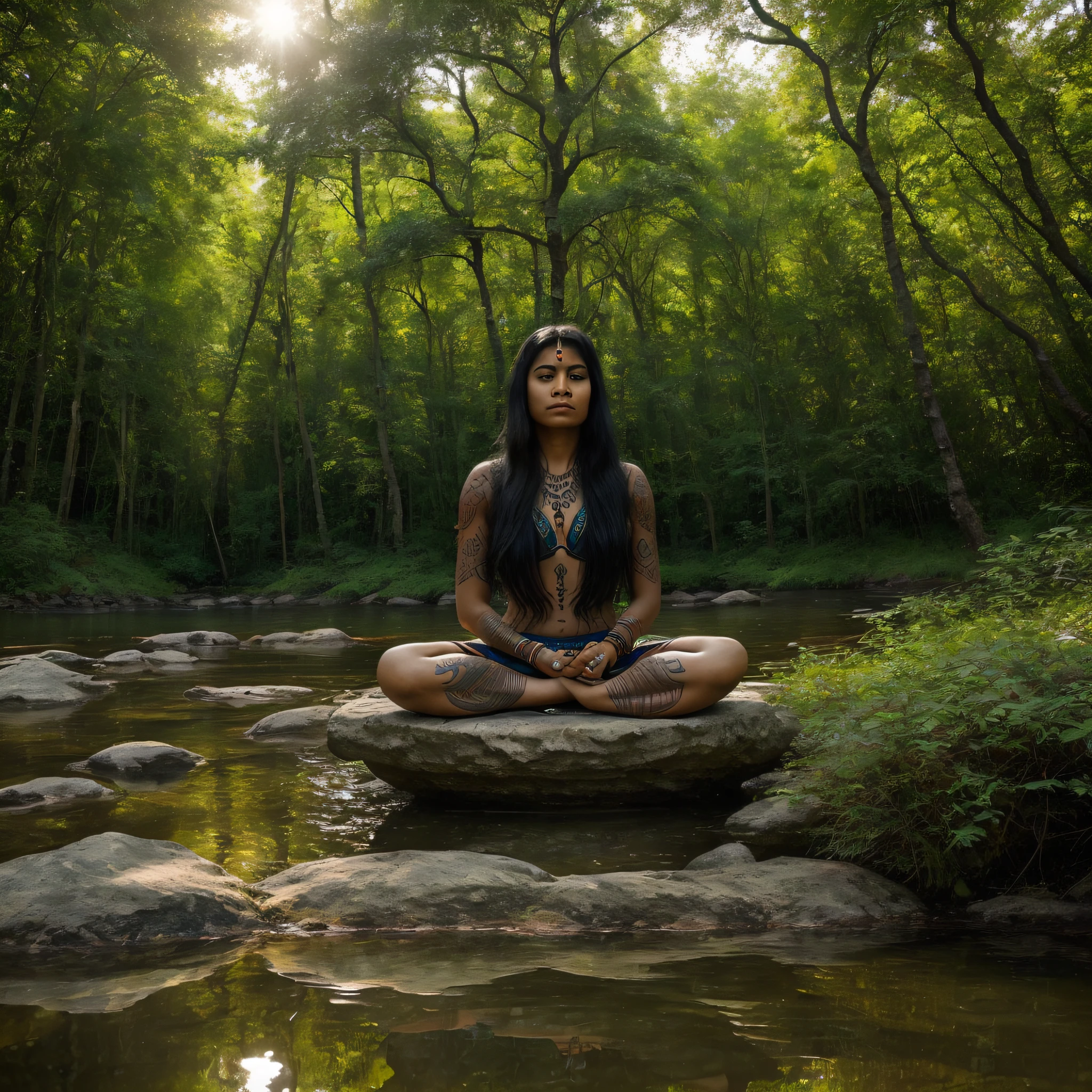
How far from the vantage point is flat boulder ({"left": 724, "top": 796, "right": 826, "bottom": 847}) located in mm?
3438

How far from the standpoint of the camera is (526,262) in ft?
90.5

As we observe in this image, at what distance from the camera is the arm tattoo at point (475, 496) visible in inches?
185

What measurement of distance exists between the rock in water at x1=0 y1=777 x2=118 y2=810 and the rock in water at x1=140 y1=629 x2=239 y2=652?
8356 mm

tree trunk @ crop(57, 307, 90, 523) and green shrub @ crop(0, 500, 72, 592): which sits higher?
tree trunk @ crop(57, 307, 90, 523)

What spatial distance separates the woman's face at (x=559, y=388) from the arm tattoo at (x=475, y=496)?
412 mm

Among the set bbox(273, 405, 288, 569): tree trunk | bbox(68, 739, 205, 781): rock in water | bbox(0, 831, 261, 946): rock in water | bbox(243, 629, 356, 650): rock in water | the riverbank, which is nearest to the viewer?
bbox(0, 831, 261, 946): rock in water

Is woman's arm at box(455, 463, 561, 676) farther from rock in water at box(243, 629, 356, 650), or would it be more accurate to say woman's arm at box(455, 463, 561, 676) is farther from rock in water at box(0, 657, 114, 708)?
rock in water at box(243, 629, 356, 650)

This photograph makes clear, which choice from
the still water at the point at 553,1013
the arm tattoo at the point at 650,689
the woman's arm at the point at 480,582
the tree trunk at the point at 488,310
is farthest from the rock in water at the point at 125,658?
the tree trunk at the point at 488,310

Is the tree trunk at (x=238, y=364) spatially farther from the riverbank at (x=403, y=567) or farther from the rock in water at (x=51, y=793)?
the rock in water at (x=51, y=793)

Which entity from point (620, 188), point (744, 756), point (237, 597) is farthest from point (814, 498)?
point (744, 756)

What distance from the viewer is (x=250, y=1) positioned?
52.5ft

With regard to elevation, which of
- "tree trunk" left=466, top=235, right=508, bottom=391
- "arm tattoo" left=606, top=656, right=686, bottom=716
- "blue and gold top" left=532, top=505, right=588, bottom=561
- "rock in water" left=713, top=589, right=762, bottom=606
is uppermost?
"tree trunk" left=466, top=235, right=508, bottom=391

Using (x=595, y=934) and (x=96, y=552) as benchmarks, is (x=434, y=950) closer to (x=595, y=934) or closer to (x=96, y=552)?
(x=595, y=934)

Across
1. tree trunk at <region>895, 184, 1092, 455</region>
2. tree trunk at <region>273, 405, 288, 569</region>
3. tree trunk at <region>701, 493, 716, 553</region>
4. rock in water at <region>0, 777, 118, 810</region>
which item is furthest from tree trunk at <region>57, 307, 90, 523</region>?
rock in water at <region>0, 777, 118, 810</region>
